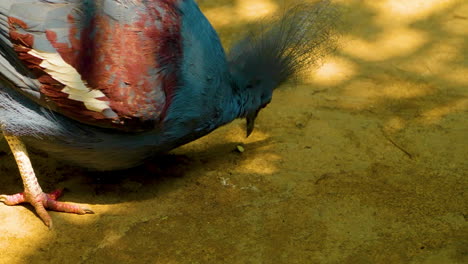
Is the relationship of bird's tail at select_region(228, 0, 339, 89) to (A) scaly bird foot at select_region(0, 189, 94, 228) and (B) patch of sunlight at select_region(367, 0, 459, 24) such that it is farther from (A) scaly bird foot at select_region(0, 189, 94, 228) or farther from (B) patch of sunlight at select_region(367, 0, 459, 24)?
(B) patch of sunlight at select_region(367, 0, 459, 24)

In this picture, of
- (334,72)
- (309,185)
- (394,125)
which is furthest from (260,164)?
(334,72)

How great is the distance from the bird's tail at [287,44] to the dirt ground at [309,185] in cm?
20

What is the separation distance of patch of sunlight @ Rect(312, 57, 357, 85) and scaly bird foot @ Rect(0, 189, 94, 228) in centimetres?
234

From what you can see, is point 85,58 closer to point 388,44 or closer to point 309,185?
point 309,185

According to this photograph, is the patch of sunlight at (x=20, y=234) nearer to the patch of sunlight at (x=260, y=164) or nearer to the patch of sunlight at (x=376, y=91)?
the patch of sunlight at (x=260, y=164)

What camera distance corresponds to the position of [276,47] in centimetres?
490

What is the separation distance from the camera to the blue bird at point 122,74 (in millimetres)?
4199

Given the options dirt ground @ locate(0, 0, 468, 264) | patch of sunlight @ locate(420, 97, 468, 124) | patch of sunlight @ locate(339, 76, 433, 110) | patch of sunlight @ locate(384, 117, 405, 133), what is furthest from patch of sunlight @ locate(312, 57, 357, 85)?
patch of sunlight @ locate(420, 97, 468, 124)

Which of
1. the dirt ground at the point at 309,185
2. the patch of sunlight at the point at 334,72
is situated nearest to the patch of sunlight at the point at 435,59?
the dirt ground at the point at 309,185

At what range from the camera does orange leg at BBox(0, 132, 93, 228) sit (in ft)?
15.0

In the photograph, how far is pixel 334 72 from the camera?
6.23m

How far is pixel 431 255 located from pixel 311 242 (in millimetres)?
671

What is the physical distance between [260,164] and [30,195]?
Answer: 1540 mm

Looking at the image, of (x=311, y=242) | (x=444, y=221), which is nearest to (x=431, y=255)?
(x=444, y=221)
